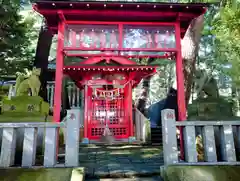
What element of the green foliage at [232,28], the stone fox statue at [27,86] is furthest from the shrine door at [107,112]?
the green foliage at [232,28]

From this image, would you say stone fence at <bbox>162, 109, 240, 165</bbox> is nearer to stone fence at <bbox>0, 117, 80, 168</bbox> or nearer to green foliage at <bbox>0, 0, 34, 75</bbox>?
stone fence at <bbox>0, 117, 80, 168</bbox>

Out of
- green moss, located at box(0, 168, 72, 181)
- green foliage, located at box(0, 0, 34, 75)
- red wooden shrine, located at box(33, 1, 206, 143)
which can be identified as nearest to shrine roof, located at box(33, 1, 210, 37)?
red wooden shrine, located at box(33, 1, 206, 143)

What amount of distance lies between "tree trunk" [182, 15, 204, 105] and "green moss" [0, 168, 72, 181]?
6813mm

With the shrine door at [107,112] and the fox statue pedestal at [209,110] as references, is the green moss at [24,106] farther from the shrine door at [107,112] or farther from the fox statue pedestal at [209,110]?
the shrine door at [107,112]

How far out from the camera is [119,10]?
529cm

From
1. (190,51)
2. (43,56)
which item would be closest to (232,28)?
(190,51)

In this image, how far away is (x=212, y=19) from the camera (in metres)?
12.9

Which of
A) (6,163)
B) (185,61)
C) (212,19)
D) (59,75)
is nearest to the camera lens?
(6,163)

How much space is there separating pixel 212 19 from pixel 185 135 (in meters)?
11.5

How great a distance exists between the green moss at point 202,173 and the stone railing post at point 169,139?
0.64ft

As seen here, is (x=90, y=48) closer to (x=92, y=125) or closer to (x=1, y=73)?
(x=92, y=125)

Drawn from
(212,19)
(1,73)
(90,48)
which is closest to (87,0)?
(90,48)

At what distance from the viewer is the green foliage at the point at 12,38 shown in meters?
8.39

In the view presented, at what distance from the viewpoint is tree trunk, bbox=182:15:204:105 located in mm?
8888
